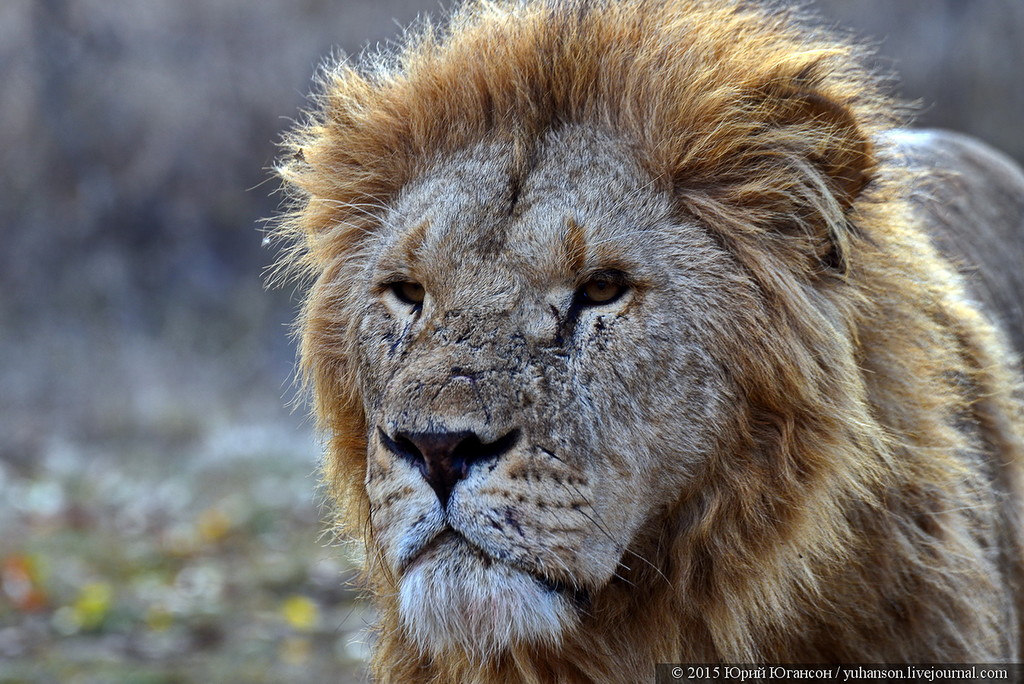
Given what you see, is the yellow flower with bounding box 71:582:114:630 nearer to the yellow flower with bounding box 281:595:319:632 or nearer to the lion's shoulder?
the yellow flower with bounding box 281:595:319:632

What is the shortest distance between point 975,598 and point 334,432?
1.53 m

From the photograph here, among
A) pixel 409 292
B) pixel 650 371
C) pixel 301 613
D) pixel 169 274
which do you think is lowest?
pixel 301 613

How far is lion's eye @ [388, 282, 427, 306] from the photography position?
2.52 metres

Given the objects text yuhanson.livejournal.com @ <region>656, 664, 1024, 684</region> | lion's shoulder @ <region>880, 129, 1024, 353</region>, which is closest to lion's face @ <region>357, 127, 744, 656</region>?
text yuhanson.livejournal.com @ <region>656, 664, 1024, 684</region>

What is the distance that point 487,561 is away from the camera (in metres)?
2.13

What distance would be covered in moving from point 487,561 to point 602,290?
61cm

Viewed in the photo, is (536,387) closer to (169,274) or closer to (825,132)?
(825,132)

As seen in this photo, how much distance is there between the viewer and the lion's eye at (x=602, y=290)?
2342 mm

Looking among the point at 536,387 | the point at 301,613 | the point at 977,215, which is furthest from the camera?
the point at 301,613

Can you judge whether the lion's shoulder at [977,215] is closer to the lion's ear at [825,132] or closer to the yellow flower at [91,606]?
the lion's ear at [825,132]

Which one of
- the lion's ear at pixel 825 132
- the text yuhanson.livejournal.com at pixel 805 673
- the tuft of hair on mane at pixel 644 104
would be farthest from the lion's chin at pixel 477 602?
the lion's ear at pixel 825 132

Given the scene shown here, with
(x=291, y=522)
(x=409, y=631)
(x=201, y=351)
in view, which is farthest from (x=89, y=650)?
(x=201, y=351)

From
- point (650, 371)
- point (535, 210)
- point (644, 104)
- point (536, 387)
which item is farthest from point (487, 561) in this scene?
point (644, 104)

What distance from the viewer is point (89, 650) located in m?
4.57
